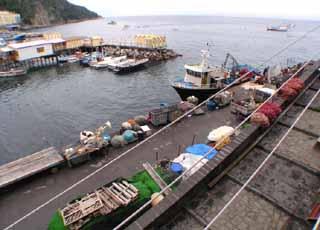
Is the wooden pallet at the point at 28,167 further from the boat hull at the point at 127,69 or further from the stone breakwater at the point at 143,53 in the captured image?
the stone breakwater at the point at 143,53

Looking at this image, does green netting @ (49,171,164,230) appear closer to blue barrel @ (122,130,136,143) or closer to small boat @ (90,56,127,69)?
blue barrel @ (122,130,136,143)

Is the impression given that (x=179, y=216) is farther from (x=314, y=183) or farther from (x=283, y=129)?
(x=283, y=129)

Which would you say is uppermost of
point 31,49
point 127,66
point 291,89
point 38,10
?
point 38,10

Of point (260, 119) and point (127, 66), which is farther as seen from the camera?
point (127, 66)

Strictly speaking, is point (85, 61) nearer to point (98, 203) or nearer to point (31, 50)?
point (31, 50)

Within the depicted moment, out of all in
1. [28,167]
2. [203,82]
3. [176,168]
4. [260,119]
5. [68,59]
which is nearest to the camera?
[260,119]

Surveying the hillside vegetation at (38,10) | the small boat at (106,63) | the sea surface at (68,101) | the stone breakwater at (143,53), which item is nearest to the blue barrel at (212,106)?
the sea surface at (68,101)

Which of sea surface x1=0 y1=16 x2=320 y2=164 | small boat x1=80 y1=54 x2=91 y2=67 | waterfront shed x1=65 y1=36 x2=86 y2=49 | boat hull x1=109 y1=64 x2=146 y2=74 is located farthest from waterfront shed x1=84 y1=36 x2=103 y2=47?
boat hull x1=109 y1=64 x2=146 y2=74

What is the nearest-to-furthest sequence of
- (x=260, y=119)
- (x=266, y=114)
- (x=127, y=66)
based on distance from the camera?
(x=260, y=119) < (x=266, y=114) < (x=127, y=66)

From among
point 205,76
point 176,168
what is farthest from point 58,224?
point 205,76
